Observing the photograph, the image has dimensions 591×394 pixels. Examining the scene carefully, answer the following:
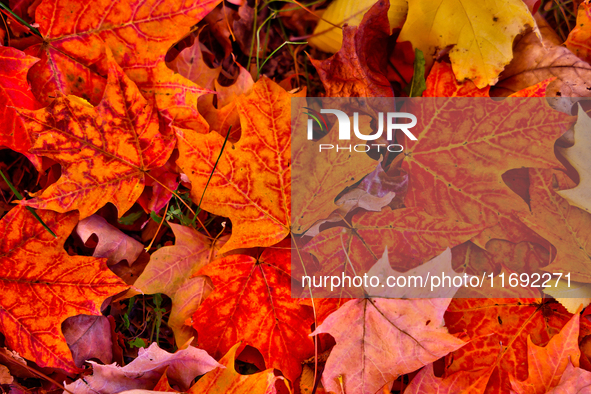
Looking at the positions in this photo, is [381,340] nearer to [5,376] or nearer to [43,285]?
[43,285]

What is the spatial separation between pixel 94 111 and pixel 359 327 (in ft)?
2.83

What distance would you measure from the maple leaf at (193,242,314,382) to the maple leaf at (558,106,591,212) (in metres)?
A: 0.76

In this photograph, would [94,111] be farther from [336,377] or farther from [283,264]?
[336,377]

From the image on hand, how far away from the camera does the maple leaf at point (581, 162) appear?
1.04 meters

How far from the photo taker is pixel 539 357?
103cm

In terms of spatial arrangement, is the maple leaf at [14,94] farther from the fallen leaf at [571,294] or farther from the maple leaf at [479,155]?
the fallen leaf at [571,294]

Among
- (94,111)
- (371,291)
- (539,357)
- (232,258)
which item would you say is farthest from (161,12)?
(539,357)

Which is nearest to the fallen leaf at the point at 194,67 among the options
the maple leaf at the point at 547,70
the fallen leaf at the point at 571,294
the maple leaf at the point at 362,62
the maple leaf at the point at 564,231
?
the maple leaf at the point at 362,62

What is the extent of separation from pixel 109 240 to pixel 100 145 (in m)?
0.27

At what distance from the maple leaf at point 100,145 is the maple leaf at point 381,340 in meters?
0.63

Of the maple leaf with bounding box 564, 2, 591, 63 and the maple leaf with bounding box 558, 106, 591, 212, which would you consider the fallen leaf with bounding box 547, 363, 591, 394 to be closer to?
the maple leaf with bounding box 558, 106, 591, 212

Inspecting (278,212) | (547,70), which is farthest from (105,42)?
(547,70)

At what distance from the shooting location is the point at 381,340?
99 centimetres

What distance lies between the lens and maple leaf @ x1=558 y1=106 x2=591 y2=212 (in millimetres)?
1043
